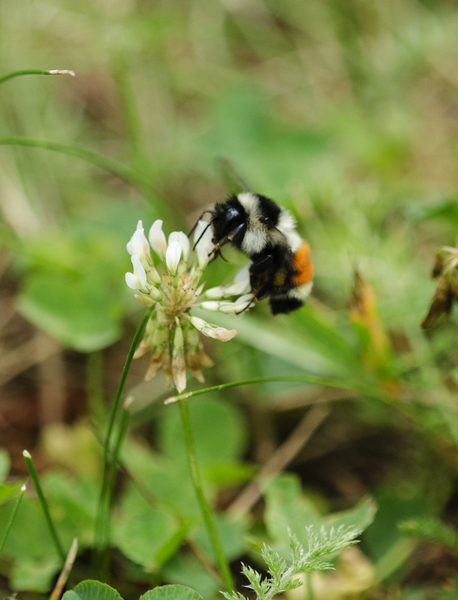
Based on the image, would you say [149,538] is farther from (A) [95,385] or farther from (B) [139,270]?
(A) [95,385]

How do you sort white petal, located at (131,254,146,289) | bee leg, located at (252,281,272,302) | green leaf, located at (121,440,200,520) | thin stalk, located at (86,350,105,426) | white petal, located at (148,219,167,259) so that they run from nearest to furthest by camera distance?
1. white petal, located at (131,254,146,289)
2. white petal, located at (148,219,167,259)
3. bee leg, located at (252,281,272,302)
4. green leaf, located at (121,440,200,520)
5. thin stalk, located at (86,350,105,426)

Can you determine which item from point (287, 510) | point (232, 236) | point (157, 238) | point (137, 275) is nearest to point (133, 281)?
point (137, 275)

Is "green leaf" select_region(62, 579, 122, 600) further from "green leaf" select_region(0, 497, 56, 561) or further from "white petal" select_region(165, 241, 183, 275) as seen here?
"white petal" select_region(165, 241, 183, 275)

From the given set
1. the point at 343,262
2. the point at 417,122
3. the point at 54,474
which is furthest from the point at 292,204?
the point at 417,122

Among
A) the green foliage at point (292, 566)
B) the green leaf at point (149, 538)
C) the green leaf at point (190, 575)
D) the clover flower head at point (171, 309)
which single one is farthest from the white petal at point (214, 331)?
the green leaf at point (190, 575)

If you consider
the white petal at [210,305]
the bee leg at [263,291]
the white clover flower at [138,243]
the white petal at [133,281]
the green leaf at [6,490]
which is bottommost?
the green leaf at [6,490]

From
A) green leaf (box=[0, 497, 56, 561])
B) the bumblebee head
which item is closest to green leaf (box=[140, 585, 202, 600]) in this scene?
green leaf (box=[0, 497, 56, 561])

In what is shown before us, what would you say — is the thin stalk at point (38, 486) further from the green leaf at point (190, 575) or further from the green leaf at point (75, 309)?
the green leaf at point (75, 309)
